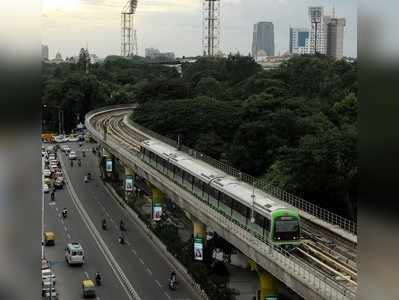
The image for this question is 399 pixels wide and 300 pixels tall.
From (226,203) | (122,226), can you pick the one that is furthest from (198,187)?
(122,226)

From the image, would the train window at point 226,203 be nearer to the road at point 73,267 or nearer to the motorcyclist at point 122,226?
the road at point 73,267

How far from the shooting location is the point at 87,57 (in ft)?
241

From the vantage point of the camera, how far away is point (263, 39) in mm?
143125

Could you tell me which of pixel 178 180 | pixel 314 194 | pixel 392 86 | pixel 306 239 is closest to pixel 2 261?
pixel 392 86

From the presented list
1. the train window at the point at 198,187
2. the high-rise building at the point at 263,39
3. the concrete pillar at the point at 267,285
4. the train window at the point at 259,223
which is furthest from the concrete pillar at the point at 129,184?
the high-rise building at the point at 263,39

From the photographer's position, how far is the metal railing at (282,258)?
10516 millimetres

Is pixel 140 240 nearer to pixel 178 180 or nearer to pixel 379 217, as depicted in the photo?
pixel 178 180

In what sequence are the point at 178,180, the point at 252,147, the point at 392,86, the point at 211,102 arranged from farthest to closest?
the point at 211,102 < the point at 252,147 < the point at 178,180 < the point at 392,86

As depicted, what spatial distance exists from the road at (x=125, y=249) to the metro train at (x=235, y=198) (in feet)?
8.41

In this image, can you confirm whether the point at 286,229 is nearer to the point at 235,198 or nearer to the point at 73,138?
the point at 235,198

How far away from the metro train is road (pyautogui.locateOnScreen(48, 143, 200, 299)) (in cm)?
256

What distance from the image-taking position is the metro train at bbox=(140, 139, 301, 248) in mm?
13953

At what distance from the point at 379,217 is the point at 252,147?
77.9 ft

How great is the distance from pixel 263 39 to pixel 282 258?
133697 mm
